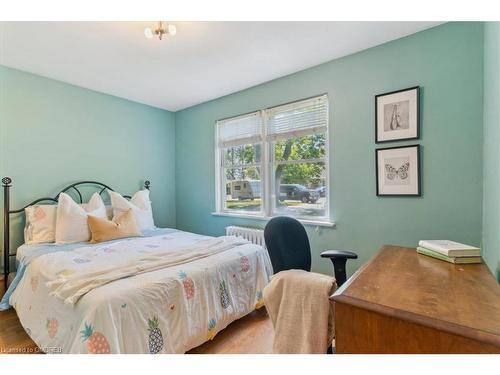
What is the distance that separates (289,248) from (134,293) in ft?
3.05

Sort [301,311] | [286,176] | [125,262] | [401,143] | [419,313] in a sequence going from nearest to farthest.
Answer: [419,313], [301,311], [125,262], [401,143], [286,176]

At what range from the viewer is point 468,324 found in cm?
70

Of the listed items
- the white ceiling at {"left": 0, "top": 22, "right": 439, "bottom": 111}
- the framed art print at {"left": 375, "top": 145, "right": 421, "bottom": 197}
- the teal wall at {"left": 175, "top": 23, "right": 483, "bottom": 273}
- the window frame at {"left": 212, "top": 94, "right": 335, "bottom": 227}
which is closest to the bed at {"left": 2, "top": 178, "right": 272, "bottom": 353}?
the window frame at {"left": 212, "top": 94, "right": 335, "bottom": 227}

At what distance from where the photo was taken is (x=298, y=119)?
275 cm

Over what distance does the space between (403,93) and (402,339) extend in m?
1.97

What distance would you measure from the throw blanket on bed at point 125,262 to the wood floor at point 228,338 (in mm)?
620

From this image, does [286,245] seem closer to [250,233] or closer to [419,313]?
[419,313]

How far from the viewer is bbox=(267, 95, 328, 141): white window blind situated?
2.57 meters

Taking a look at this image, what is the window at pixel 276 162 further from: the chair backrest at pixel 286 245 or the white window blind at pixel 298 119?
the chair backrest at pixel 286 245

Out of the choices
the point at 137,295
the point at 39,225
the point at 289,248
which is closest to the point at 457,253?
the point at 289,248

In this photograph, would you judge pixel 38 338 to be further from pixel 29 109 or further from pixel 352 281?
pixel 29 109

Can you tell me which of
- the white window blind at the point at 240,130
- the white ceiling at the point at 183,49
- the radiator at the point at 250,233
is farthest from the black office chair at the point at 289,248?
the white window blind at the point at 240,130

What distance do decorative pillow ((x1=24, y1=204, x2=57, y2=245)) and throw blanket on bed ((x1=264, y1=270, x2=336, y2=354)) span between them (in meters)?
2.41
